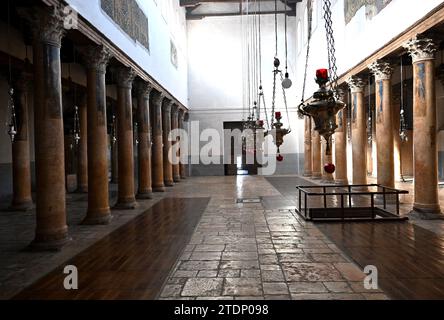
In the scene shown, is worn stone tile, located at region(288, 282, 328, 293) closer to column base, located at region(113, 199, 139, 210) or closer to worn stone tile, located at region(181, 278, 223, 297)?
worn stone tile, located at region(181, 278, 223, 297)

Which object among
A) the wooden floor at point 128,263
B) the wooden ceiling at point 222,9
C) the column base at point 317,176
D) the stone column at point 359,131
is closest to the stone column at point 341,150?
the stone column at point 359,131

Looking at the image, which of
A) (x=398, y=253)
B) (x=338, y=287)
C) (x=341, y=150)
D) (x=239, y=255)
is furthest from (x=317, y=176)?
(x=338, y=287)

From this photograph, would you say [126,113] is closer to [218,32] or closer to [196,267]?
[196,267]

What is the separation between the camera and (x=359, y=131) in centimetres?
1382

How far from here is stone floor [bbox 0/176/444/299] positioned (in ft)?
15.1

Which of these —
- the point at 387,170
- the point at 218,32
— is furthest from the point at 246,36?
the point at 387,170

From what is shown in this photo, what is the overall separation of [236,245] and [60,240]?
3267mm

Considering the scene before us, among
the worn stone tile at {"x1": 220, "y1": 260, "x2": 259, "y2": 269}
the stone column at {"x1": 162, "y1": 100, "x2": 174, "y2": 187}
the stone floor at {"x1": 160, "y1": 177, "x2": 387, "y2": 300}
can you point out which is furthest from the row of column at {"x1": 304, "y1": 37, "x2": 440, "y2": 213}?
the stone column at {"x1": 162, "y1": 100, "x2": 174, "y2": 187}

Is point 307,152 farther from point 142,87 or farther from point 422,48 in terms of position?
point 422,48

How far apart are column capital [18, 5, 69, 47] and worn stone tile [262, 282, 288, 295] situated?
223 inches

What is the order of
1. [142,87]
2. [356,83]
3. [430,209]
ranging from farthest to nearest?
[142,87] → [356,83] → [430,209]

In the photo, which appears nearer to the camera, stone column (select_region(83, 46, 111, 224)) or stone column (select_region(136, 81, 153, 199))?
stone column (select_region(83, 46, 111, 224))

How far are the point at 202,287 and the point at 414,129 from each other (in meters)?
7.16

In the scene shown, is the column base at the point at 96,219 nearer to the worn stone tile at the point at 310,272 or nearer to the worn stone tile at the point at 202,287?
the worn stone tile at the point at 202,287
